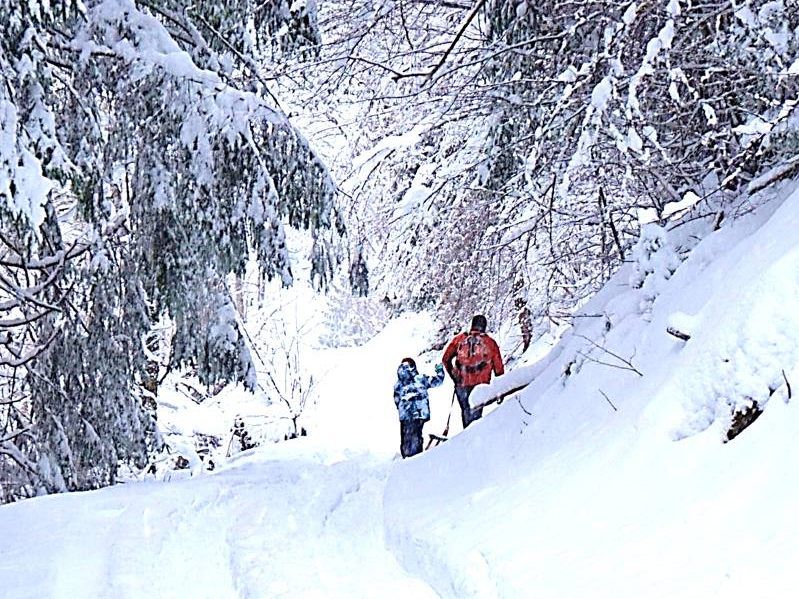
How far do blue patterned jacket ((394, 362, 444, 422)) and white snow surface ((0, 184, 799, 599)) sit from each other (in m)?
1.73

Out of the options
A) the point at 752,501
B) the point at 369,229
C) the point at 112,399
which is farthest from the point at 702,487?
the point at 369,229

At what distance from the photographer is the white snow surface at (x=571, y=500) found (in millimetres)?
3451

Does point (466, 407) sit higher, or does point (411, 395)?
point (411, 395)

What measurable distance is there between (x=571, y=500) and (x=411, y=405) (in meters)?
5.69

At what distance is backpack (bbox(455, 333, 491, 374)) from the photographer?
964 centimetres

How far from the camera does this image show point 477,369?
9758mm

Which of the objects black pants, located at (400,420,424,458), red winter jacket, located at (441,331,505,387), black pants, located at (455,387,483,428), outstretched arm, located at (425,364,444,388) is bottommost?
black pants, located at (400,420,424,458)

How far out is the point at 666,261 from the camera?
6.31 meters

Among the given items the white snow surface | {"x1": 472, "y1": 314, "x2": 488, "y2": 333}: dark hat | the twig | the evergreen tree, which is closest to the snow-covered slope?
the white snow surface

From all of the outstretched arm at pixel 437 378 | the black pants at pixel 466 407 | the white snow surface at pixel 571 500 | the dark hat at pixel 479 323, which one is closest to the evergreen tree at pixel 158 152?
the white snow surface at pixel 571 500

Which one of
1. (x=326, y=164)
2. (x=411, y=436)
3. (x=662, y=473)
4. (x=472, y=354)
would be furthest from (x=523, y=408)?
(x=411, y=436)

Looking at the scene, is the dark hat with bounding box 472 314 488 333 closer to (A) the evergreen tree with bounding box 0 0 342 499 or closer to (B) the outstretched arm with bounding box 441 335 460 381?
(B) the outstretched arm with bounding box 441 335 460 381

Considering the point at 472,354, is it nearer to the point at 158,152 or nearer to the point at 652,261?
the point at 652,261

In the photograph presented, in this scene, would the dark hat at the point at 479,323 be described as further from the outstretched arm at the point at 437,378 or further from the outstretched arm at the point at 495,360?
the outstretched arm at the point at 437,378
